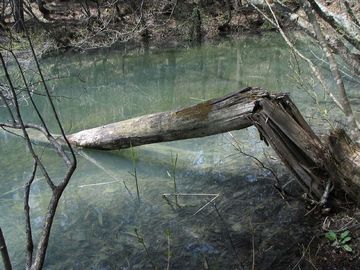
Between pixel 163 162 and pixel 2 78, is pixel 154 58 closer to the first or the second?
pixel 2 78

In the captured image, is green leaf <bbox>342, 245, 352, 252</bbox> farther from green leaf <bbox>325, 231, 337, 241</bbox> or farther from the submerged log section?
the submerged log section

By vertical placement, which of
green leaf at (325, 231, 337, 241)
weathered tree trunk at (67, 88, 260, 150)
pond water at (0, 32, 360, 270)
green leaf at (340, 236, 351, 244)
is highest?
weathered tree trunk at (67, 88, 260, 150)

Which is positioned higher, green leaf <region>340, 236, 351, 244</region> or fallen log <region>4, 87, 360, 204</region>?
fallen log <region>4, 87, 360, 204</region>

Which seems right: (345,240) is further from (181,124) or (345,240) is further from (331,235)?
(181,124)

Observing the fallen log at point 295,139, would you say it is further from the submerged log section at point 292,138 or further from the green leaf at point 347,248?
the green leaf at point 347,248

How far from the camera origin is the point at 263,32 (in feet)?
55.3

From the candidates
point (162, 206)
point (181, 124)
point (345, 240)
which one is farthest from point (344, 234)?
point (181, 124)

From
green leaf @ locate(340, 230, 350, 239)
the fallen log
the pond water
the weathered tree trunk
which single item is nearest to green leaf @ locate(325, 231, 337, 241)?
green leaf @ locate(340, 230, 350, 239)

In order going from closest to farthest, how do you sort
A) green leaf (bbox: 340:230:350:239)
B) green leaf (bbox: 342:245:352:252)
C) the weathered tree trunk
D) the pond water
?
green leaf (bbox: 342:245:352:252), green leaf (bbox: 340:230:350:239), the pond water, the weathered tree trunk

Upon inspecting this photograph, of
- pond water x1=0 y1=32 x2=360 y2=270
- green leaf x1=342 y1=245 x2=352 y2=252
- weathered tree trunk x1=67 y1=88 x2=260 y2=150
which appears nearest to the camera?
green leaf x1=342 y1=245 x2=352 y2=252

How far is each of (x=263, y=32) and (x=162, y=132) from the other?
12.9 metres

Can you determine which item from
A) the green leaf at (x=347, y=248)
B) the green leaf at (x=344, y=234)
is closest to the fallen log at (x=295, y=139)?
the green leaf at (x=344, y=234)

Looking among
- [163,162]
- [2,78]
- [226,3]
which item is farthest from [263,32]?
[163,162]

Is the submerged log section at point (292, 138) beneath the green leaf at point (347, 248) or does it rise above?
above
